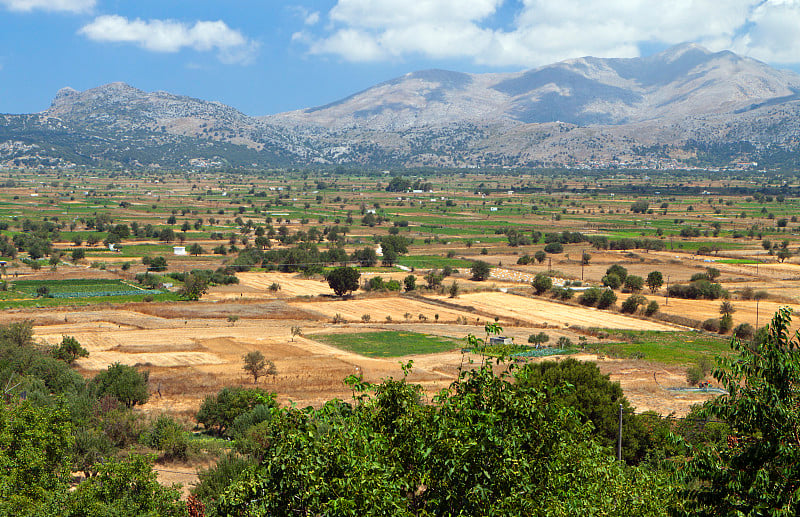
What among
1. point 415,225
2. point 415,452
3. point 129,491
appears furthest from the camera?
point 415,225

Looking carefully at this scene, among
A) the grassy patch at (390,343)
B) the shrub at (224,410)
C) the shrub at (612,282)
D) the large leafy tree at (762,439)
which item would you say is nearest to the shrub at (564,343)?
the grassy patch at (390,343)

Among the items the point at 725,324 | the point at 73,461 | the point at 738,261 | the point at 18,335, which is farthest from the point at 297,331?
the point at 738,261

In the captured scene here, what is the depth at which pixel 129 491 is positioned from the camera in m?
18.2

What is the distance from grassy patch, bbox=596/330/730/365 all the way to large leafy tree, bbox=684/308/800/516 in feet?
144

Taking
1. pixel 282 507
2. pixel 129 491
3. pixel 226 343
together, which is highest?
pixel 282 507

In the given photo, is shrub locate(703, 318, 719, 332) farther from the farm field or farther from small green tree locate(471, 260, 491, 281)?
small green tree locate(471, 260, 491, 281)

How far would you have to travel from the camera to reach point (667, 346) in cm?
5991

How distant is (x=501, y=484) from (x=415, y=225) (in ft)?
512

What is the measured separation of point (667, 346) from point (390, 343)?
22423 millimetres

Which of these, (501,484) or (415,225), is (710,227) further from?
(501,484)

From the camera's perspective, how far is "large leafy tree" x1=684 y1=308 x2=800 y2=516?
1131cm

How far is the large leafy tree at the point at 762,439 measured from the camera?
1131 centimetres

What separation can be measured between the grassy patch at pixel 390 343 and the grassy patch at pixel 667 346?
1298 cm

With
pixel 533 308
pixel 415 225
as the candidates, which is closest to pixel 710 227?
pixel 415 225
